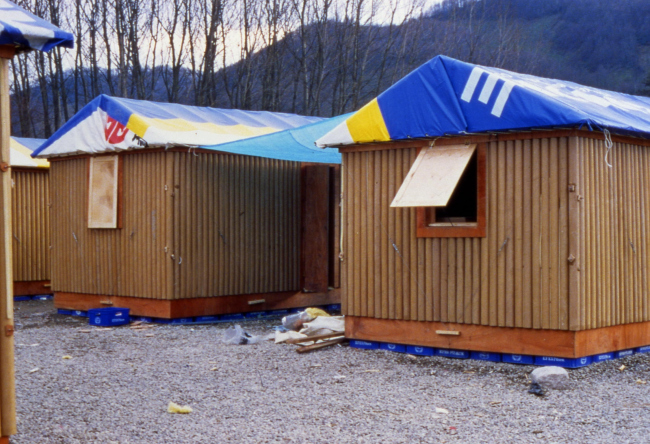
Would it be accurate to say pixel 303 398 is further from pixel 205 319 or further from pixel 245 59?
pixel 245 59

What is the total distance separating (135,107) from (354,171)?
4556 millimetres

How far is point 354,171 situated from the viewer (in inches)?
365

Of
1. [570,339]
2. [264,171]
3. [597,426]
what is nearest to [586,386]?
[570,339]

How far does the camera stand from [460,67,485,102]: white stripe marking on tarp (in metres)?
8.28

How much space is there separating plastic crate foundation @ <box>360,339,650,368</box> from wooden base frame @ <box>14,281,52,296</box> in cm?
921

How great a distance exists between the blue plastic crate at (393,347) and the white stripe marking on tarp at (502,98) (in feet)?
9.49

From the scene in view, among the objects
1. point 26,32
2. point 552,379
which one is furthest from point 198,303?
point 26,32

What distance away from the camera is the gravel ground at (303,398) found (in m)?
5.54

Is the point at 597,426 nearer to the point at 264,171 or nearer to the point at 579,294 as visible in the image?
the point at 579,294

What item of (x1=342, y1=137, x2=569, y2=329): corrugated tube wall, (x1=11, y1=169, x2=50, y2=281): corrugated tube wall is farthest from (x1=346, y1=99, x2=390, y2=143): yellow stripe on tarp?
(x1=11, y1=169, x2=50, y2=281): corrugated tube wall

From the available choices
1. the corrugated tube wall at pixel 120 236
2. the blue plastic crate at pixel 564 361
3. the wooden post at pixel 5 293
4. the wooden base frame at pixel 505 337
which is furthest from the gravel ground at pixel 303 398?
the corrugated tube wall at pixel 120 236

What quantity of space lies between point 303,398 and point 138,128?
20.5 feet

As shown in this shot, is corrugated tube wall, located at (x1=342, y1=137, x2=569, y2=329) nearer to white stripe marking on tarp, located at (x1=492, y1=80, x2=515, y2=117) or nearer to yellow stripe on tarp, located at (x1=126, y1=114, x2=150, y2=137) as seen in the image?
white stripe marking on tarp, located at (x1=492, y1=80, x2=515, y2=117)

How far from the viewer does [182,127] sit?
1195 centimetres
